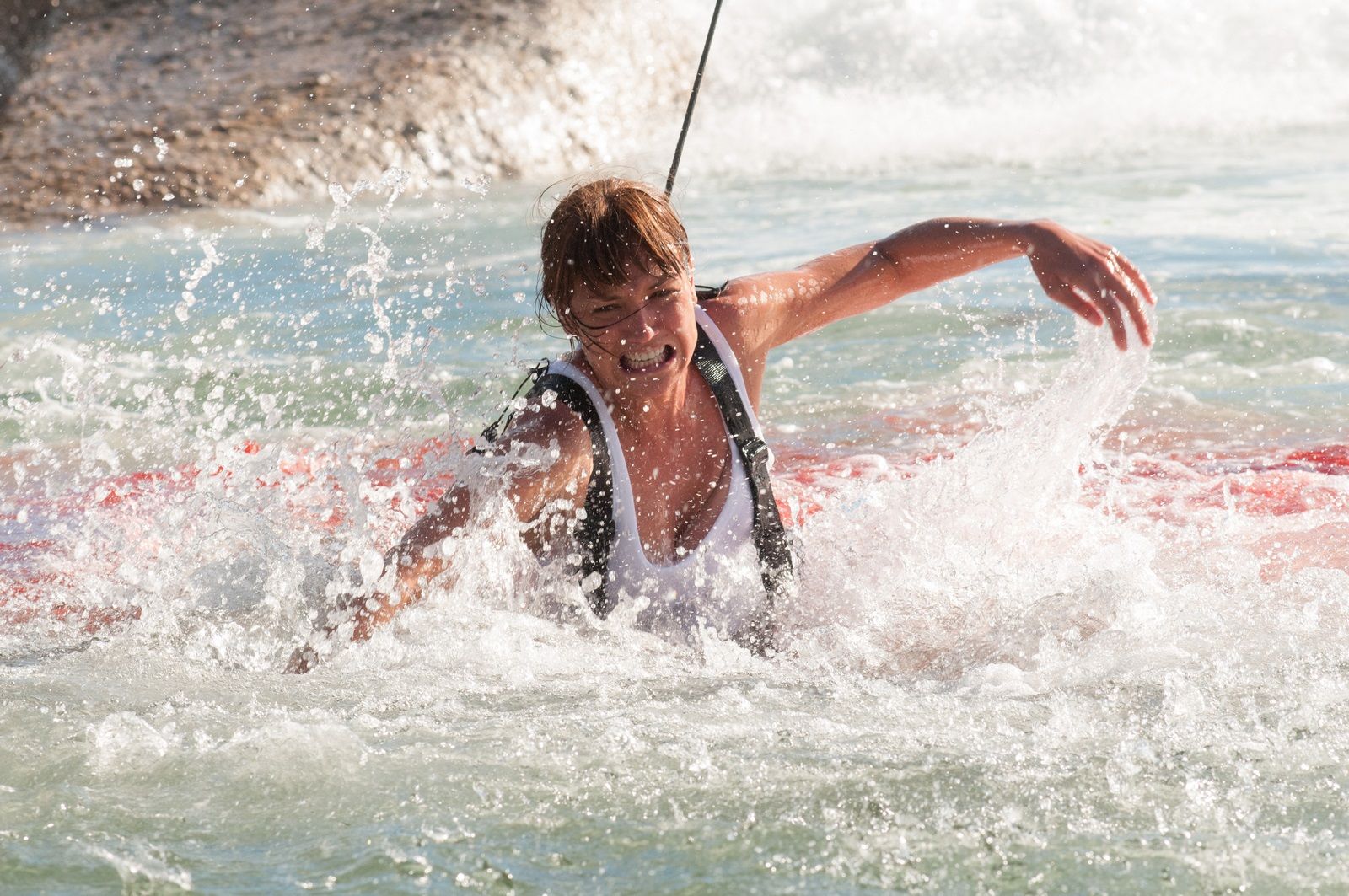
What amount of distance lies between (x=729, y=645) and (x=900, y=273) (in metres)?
0.98

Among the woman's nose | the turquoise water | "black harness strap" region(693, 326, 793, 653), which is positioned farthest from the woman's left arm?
the woman's nose

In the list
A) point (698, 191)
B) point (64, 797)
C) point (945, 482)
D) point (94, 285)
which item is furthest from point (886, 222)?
point (64, 797)

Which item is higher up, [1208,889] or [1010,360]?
[1208,889]

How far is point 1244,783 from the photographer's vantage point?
2.37 metres

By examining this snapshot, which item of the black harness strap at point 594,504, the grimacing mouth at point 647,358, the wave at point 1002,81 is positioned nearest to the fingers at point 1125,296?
the grimacing mouth at point 647,358

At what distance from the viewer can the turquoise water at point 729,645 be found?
228 cm

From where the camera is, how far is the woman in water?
9.85 ft

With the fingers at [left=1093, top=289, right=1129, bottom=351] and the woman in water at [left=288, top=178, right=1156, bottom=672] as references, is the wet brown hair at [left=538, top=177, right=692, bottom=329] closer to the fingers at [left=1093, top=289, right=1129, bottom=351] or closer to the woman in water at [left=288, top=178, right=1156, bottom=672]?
the woman in water at [left=288, top=178, right=1156, bottom=672]

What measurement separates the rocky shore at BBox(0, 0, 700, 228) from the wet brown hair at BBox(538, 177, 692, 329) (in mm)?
6848

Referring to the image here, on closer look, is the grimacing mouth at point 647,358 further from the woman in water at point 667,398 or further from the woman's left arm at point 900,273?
the woman's left arm at point 900,273

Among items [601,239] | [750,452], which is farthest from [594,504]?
[601,239]

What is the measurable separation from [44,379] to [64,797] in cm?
379

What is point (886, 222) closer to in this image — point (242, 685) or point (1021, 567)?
point (1021, 567)

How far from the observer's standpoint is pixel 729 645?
319cm
